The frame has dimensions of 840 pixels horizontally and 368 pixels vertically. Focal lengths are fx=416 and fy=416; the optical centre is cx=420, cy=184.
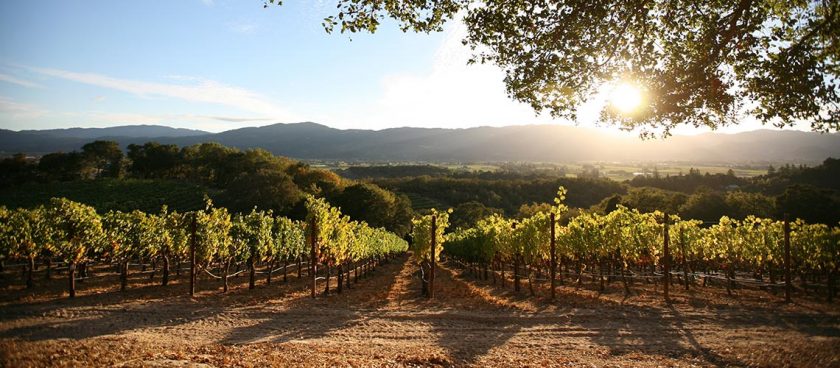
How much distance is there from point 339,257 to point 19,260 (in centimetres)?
1844

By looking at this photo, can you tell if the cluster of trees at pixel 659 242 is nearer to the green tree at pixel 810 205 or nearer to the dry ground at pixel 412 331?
the dry ground at pixel 412 331

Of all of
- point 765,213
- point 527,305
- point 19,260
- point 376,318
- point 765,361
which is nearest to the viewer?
point 765,361

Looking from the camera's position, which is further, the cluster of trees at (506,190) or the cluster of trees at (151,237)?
the cluster of trees at (506,190)

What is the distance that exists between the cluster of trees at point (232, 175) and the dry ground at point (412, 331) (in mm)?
42812

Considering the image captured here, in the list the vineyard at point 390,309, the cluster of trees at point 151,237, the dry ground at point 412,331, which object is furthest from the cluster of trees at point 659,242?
the cluster of trees at point 151,237

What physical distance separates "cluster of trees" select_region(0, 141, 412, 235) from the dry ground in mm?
42812

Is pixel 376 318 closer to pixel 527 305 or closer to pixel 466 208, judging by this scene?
pixel 527 305

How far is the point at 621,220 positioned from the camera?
57.5ft

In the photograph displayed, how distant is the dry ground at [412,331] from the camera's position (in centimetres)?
714

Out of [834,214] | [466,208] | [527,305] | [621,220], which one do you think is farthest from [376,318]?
[466,208]

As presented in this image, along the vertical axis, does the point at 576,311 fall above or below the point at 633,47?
below

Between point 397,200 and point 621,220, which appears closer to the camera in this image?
point 621,220

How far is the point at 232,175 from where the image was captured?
76.1m

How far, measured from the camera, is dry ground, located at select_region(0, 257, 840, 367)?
7137 millimetres
